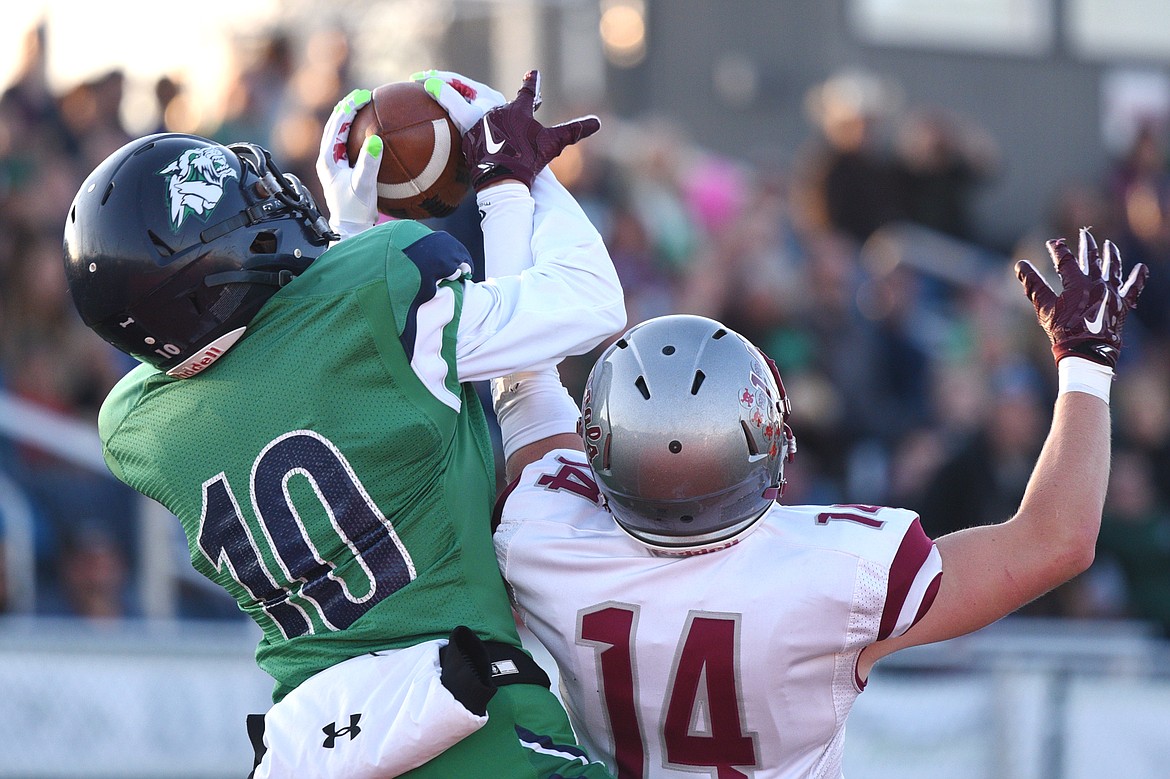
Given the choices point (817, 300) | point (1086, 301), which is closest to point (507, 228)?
point (1086, 301)

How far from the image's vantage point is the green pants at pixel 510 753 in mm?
2672

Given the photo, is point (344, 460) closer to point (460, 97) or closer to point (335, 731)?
point (335, 731)

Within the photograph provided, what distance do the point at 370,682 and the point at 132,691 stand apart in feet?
13.4

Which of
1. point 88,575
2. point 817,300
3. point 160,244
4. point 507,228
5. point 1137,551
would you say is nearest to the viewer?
point 160,244

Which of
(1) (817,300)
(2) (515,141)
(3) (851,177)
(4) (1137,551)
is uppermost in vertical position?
(2) (515,141)

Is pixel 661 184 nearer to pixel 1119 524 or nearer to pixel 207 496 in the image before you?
pixel 1119 524

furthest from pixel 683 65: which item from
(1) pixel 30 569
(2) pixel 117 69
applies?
(1) pixel 30 569

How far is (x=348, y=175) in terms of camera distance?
3219mm

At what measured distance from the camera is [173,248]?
260cm

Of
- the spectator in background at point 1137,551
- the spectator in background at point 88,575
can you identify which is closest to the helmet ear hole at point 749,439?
the spectator in background at point 88,575

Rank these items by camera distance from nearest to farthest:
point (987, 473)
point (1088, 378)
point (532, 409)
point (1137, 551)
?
point (1088, 378) → point (532, 409) → point (987, 473) → point (1137, 551)

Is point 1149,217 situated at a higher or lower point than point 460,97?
lower

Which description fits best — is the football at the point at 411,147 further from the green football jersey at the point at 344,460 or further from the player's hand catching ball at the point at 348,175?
the green football jersey at the point at 344,460

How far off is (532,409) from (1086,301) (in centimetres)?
116
